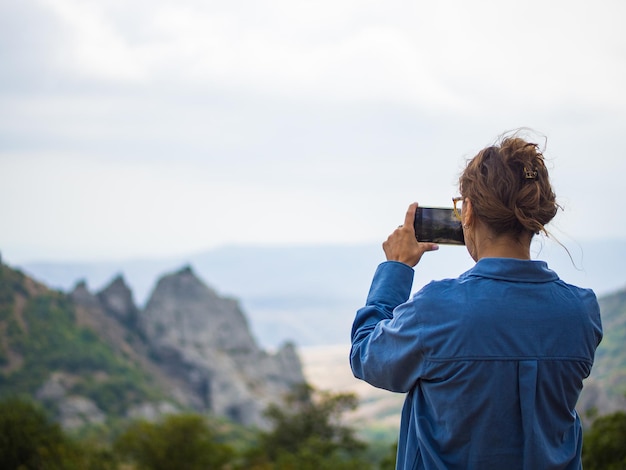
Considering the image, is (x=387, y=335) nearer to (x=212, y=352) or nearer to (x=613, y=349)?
(x=613, y=349)

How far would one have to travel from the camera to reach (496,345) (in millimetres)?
1655

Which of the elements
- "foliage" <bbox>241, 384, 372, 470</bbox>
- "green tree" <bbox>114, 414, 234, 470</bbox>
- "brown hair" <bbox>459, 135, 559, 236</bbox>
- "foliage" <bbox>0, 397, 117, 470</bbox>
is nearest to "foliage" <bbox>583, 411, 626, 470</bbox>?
"brown hair" <bbox>459, 135, 559, 236</bbox>

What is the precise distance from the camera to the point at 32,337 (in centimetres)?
5097

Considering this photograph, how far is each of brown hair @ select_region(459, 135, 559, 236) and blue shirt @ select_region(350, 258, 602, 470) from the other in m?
0.10

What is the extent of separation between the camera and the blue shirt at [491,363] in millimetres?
1661

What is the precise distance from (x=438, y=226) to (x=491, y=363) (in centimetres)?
43

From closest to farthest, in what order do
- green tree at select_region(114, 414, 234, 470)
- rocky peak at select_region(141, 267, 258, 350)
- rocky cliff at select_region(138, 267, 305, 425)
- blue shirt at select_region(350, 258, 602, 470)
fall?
blue shirt at select_region(350, 258, 602, 470)
green tree at select_region(114, 414, 234, 470)
rocky cliff at select_region(138, 267, 305, 425)
rocky peak at select_region(141, 267, 258, 350)

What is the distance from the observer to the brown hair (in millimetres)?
1710

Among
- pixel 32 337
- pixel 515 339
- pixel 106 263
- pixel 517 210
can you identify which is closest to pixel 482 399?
pixel 515 339

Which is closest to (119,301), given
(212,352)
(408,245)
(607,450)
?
(212,352)

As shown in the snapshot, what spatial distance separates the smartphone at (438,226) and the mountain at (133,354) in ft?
141

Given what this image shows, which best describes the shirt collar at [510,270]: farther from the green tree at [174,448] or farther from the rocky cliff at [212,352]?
the rocky cliff at [212,352]

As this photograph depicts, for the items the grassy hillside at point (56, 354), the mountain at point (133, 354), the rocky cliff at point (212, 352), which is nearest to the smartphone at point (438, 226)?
the mountain at point (133, 354)

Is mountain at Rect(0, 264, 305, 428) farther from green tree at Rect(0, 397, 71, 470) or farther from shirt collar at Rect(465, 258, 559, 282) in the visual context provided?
shirt collar at Rect(465, 258, 559, 282)
